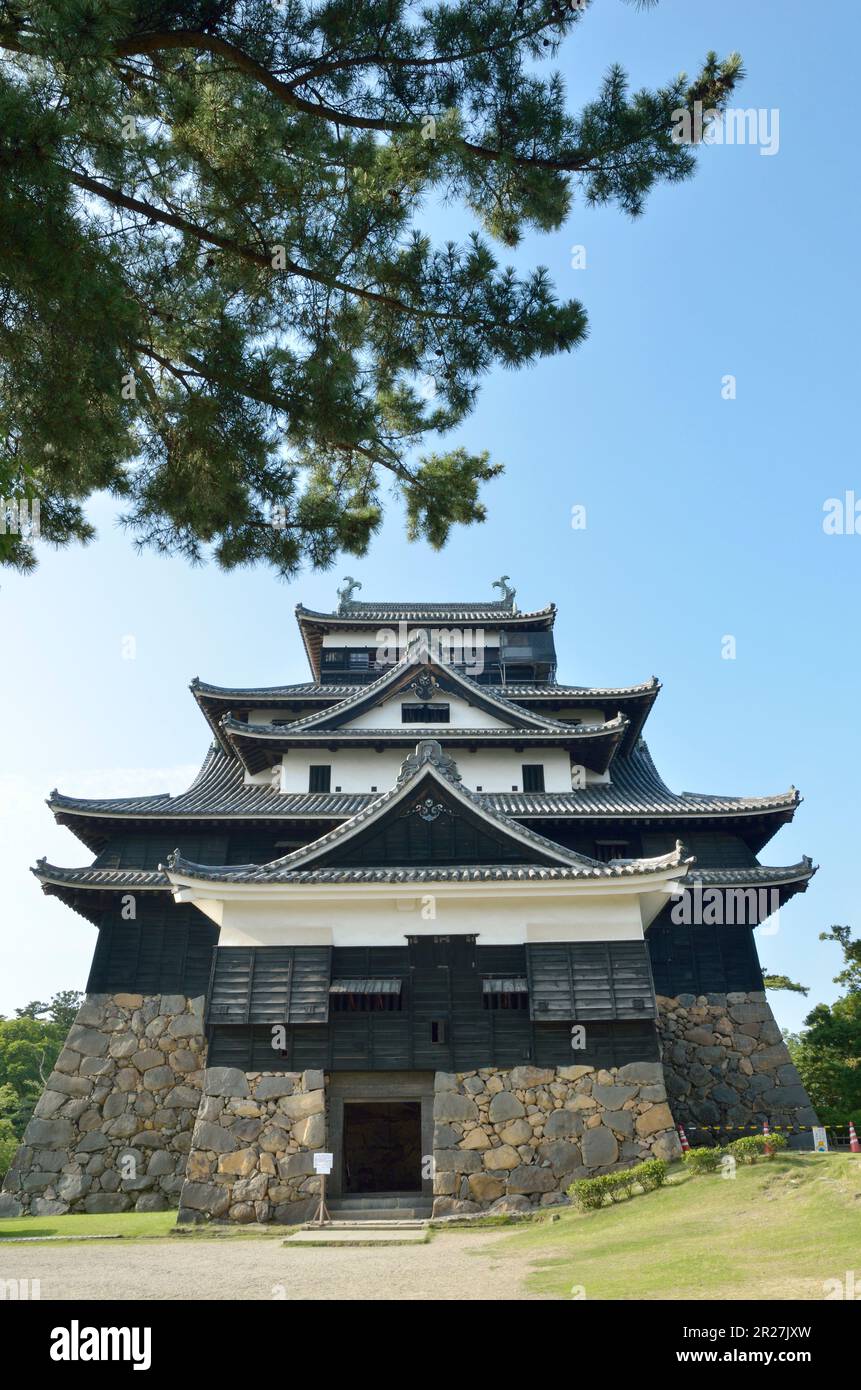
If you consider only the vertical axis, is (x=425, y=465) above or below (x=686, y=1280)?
above

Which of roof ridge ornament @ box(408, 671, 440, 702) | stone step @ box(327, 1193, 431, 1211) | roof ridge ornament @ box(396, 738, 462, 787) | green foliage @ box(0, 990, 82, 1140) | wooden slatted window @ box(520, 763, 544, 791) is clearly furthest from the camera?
green foliage @ box(0, 990, 82, 1140)

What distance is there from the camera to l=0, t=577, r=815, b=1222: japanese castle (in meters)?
14.1

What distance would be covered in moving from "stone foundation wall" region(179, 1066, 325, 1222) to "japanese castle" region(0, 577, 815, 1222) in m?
0.03

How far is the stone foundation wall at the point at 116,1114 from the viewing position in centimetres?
1714

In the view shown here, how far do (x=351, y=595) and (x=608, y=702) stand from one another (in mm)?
10448

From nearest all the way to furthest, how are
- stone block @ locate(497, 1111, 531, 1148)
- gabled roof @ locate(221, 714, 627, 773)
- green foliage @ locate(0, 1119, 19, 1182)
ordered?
stone block @ locate(497, 1111, 531, 1148)
gabled roof @ locate(221, 714, 627, 773)
green foliage @ locate(0, 1119, 19, 1182)

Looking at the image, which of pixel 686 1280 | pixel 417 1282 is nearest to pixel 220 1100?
pixel 417 1282

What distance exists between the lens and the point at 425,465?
9.69 meters

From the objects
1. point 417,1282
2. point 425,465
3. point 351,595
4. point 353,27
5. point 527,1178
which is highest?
point 351,595

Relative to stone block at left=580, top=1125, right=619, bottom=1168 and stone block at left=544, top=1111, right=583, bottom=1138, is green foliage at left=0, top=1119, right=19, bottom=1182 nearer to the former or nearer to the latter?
stone block at left=544, top=1111, right=583, bottom=1138

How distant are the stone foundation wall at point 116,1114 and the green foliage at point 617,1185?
28.8ft

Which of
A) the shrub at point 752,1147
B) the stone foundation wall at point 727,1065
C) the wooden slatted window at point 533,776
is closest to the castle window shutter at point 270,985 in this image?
the shrub at point 752,1147

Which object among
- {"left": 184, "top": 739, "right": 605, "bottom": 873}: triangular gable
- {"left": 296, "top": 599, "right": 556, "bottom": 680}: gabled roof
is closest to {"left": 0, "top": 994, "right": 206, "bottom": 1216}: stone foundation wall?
{"left": 184, "top": 739, "right": 605, "bottom": 873}: triangular gable
